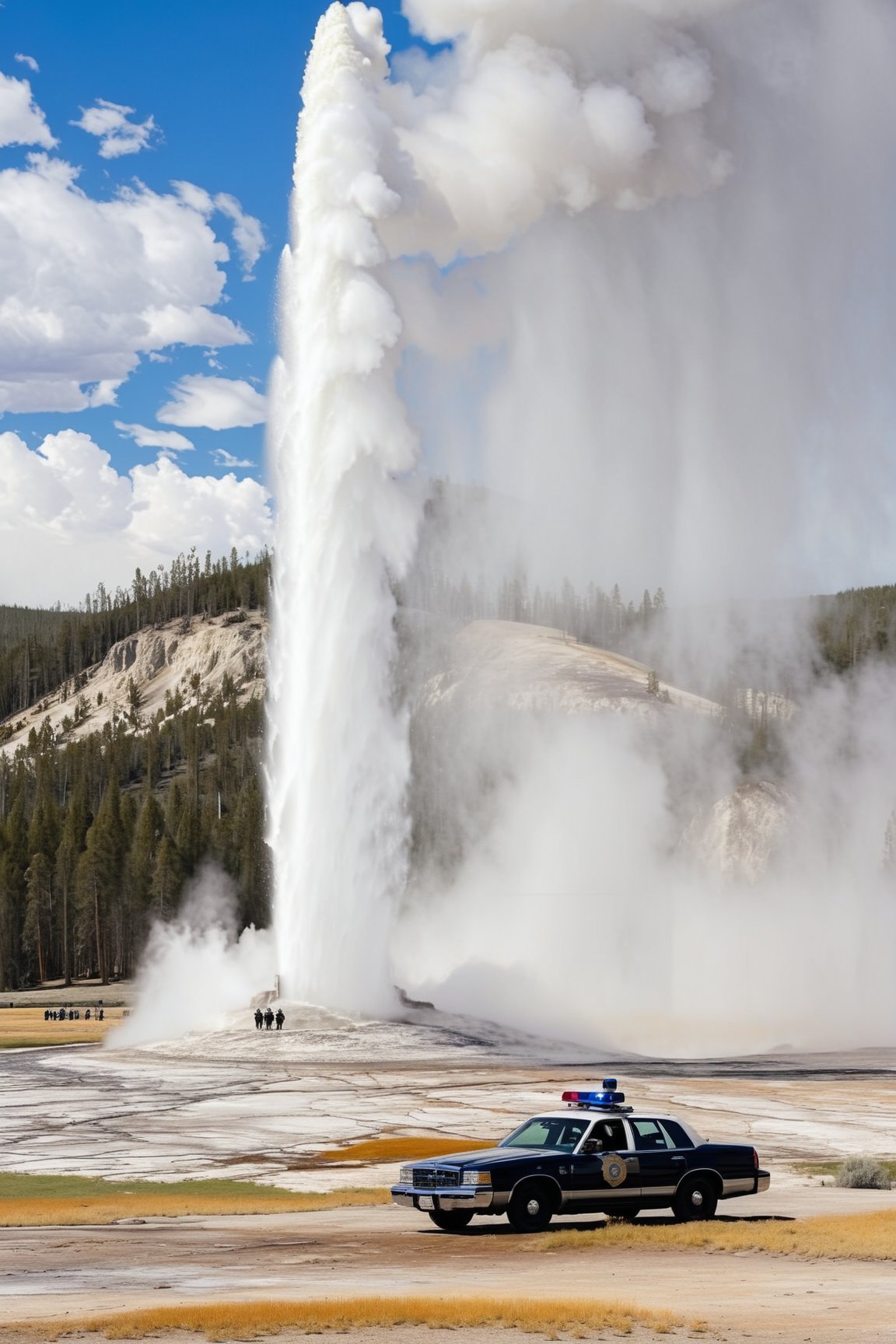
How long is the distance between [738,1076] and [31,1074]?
2217cm

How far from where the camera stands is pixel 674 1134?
21.3 meters

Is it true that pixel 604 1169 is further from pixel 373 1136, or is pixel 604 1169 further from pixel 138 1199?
Answer: pixel 373 1136

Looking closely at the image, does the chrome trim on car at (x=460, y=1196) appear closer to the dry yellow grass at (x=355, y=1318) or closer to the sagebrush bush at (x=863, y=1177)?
the dry yellow grass at (x=355, y=1318)

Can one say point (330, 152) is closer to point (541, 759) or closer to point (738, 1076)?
point (738, 1076)

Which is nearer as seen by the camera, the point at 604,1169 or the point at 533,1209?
the point at 533,1209

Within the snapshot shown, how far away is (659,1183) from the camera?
2105cm

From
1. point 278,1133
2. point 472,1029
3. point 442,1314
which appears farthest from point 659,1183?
point 472,1029

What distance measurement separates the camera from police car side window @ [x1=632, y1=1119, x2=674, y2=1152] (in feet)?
68.7

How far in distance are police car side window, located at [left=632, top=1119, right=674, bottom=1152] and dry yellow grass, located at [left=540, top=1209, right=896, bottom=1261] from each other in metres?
1.00

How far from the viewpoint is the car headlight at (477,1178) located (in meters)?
19.8

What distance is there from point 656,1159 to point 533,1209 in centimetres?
192

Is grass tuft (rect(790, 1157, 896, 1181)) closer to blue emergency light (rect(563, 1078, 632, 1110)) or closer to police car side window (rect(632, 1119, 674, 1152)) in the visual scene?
police car side window (rect(632, 1119, 674, 1152))

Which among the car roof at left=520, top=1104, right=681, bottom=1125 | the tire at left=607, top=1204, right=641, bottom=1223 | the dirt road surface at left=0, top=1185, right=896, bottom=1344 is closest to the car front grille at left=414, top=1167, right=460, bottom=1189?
the dirt road surface at left=0, top=1185, right=896, bottom=1344

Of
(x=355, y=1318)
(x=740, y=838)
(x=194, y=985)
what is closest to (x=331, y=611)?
(x=194, y=985)
